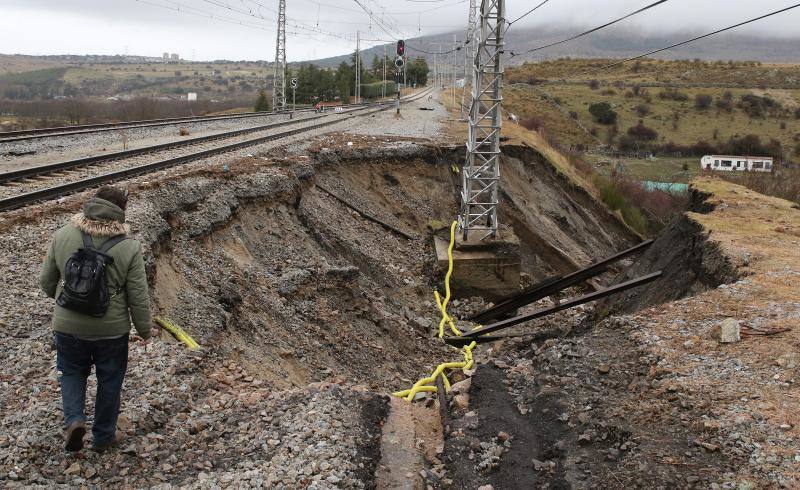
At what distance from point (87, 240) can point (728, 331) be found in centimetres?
630

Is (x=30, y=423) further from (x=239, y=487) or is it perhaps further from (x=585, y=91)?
(x=585, y=91)

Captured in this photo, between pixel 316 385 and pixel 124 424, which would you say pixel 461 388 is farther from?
pixel 124 424

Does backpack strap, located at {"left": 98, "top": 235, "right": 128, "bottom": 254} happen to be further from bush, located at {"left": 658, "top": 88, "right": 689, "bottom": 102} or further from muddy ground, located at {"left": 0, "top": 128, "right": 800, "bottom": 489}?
bush, located at {"left": 658, "top": 88, "right": 689, "bottom": 102}

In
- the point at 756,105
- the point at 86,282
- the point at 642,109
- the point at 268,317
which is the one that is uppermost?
the point at 756,105

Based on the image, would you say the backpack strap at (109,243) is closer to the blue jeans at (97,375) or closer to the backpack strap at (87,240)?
the backpack strap at (87,240)

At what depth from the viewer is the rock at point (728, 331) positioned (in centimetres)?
691

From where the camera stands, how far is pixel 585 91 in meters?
88.1

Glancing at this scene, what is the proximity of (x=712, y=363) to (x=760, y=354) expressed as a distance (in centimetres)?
48

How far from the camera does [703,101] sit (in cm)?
7756

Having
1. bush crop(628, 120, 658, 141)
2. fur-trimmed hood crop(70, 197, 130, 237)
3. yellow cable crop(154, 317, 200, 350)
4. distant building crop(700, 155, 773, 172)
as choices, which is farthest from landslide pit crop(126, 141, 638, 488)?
bush crop(628, 120, 658, 141)

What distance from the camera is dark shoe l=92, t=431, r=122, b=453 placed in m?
5.04

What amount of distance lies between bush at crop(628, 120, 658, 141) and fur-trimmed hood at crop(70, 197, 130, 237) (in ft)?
223

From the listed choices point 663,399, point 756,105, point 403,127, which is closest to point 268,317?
point 663,399

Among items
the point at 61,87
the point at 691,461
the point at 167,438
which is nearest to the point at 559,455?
the point at 691,461
